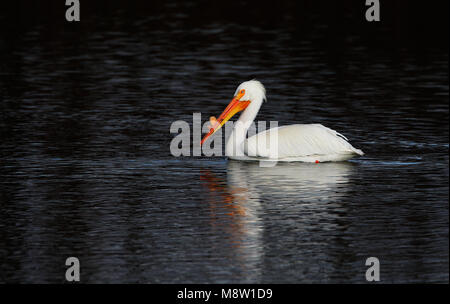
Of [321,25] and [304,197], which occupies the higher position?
[321,25]

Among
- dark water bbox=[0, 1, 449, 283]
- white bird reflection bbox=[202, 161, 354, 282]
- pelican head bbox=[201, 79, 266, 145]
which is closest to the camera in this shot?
dark water bbox=[0, 1, 449, 283]

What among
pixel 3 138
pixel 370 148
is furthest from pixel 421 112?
pixel 3 138

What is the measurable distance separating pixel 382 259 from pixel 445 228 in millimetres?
1076

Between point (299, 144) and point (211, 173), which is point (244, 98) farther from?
point (211, 173)

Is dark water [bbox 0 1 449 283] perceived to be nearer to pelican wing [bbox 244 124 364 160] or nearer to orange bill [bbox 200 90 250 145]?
pelican wing [bbox 244 124 364 160]

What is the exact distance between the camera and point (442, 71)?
18.2 metres

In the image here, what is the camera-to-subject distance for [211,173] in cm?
1156

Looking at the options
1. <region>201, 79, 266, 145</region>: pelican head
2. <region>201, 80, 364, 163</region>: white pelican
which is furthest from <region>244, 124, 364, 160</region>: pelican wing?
<region>201, 79, 266, 145</region>: pelican head

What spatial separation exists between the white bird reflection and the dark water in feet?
0.08

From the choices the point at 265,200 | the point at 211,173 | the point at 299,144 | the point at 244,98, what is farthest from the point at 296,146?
the point at 265,200

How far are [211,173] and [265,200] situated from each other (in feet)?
4.72

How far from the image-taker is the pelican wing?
11992mm
